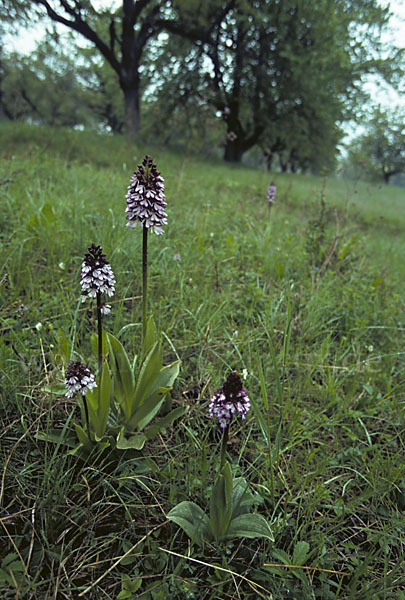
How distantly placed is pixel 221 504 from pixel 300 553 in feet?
1.17

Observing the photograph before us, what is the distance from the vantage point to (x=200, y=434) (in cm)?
182

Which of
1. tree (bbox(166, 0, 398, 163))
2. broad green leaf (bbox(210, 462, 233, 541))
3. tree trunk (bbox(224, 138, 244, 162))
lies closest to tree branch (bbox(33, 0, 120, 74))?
tree (bbox(166, 0, 398, 163))

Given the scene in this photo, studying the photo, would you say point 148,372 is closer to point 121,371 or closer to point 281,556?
point 121,371

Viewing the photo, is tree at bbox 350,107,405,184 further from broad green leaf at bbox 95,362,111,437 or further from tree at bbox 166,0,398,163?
broad green leaf at bbox 95,362,111,437

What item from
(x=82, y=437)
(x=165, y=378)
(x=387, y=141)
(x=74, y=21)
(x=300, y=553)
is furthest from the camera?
(x=387, y=141)

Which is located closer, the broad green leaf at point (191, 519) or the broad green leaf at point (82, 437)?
the broad green leaf at point (191, 519)

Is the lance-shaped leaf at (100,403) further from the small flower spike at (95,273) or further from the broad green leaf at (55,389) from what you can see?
the small flower spike at (95,273)

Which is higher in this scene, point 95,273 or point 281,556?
point 95,273

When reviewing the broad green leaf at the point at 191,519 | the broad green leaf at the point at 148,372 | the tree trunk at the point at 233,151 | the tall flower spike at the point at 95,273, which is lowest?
the broad green leaf at the point at 191,519

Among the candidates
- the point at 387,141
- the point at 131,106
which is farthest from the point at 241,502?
the point at 387,141

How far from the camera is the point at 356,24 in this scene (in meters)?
14.7

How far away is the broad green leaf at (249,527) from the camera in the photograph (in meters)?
1.23

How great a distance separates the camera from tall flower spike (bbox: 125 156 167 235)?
1.48 m

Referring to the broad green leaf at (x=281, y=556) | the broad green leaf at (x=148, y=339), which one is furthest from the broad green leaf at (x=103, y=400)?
the broad green leaf at (x=281, y=556)
